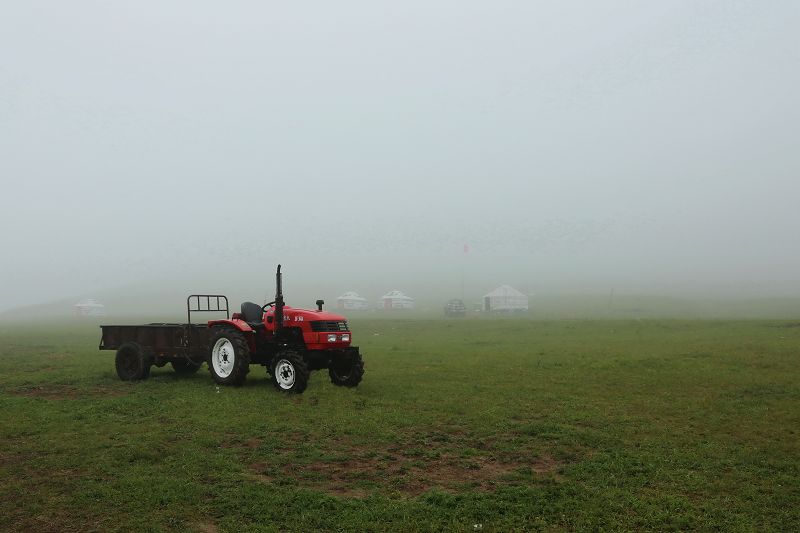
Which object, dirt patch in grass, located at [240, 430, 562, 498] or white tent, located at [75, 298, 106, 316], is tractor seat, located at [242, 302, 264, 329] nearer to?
dirt patch in grass, located at [240, 430, 562, 498]

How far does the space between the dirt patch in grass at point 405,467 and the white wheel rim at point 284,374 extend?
3992 mm

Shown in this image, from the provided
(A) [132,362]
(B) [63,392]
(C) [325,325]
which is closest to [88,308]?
(A) [132,362]

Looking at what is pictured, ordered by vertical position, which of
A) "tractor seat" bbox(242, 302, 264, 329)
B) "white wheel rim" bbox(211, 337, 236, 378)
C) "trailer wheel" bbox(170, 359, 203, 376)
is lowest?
"trailer wheel" bbox(170, 359, 203, 376)

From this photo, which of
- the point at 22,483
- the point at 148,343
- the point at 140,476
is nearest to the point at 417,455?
the point at 140,476

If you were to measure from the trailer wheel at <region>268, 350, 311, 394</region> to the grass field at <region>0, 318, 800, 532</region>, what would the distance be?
0.37 m

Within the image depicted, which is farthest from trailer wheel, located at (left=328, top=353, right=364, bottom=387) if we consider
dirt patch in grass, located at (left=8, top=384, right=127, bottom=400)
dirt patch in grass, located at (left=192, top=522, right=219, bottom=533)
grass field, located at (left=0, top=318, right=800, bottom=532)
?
dirt patch in grass, located at (left=192, top=522, right=219, bottom=533)

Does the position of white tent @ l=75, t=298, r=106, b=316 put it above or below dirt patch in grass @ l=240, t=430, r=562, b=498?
above

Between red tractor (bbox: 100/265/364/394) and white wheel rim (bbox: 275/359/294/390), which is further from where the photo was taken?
red tractor (bbox: 100/265/364/394)

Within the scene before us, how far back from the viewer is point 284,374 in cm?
1398

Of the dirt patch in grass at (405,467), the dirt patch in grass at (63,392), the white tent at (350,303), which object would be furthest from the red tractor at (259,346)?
the white tent at (350,303)

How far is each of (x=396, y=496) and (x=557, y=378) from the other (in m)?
10.4

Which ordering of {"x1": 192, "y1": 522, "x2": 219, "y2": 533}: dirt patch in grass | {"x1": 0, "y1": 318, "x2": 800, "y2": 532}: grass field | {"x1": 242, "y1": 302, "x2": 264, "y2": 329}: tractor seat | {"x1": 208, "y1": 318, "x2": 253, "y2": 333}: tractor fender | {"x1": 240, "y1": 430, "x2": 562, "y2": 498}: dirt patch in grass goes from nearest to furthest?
{"x1": 192, "y1": 522, "x2": 219, "y2": 533}: dirt patch in grass < {"x1": 0, "y1": 318, "x2": 800, "y2": 532}: grass field < {"x1": 240, "y1": 430, "x2": 562, "y2": 498}: dirt patch in grass < {"x1": 208, "y1": 318, "x2": 253, "y2": 333}: tractor fender < {"x1": 242, "y1": 302, "x2": 264, "y2": 329}: tractor seat

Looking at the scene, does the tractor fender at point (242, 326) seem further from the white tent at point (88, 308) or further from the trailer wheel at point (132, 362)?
the white tent at point (88, 308)

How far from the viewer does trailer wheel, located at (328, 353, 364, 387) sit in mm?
14602
